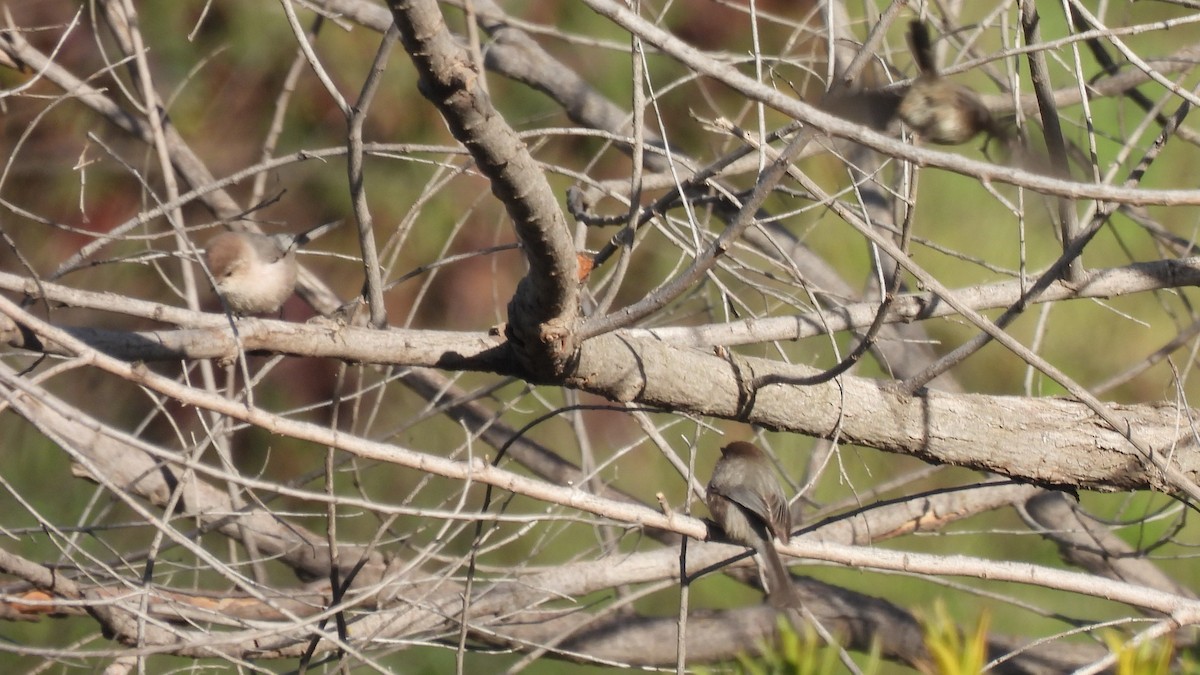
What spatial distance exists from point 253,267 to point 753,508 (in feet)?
5.85

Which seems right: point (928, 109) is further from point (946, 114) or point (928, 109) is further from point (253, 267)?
point (253, 267)

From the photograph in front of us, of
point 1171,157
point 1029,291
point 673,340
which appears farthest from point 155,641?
point 1171,157

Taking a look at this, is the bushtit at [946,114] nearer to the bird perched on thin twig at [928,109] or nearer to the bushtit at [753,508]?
the bird perched on thin twig at [928,109]

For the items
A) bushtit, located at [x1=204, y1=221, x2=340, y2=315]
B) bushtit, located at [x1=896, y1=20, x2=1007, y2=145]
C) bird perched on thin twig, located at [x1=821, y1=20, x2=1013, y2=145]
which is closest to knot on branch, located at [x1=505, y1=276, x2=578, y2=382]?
bird perched on thin twig, located at [x1=821, y1=20, x2=1013, y2=145]

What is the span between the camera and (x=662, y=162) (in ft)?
11.2

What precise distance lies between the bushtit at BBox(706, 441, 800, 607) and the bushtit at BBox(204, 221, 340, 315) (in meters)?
1.49

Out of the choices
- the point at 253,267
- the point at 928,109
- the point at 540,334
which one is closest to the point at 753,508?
the point at 928,109

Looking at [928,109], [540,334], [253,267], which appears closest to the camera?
[540,334]

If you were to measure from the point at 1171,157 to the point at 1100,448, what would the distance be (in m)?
4.35

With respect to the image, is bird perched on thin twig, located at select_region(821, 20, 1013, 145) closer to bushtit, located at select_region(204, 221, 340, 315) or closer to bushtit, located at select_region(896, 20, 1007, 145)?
bushtit, located at select_region(896, 20, 1007, 145)

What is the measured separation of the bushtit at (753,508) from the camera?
95.9 inches

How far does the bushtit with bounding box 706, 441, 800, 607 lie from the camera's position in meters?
2.44

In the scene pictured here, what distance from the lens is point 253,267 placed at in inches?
134

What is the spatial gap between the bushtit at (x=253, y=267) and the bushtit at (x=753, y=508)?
58.6 inches
